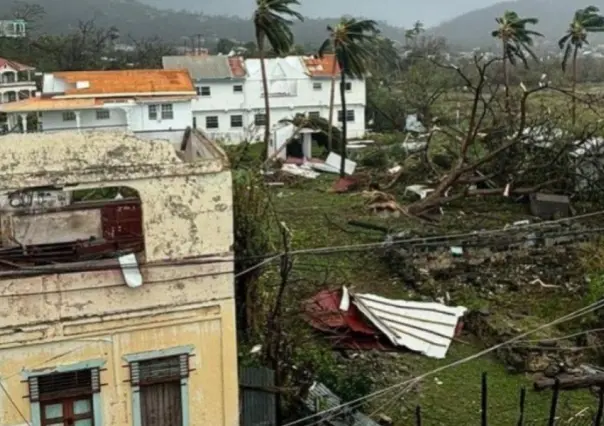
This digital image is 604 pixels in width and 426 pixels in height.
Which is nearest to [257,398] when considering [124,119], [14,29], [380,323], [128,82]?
[380,323]

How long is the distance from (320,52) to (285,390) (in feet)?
92.6

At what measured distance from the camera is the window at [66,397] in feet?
27.5

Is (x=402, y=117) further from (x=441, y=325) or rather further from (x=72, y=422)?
(x=72, y=422)

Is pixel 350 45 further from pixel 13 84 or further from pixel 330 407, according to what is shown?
pixel 330 407

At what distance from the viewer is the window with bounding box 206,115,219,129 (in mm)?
44438

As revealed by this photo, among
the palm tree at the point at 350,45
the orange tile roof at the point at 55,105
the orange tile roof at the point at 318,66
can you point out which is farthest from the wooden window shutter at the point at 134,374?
the orange tile roof at the point at 318,66

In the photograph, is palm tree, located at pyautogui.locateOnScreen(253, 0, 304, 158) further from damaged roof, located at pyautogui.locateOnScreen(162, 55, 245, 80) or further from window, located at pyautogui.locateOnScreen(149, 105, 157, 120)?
damaged roof, located at pyautogui.locateOnScreen(162, 55, 245, 80)

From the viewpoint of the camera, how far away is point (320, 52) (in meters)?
38.0

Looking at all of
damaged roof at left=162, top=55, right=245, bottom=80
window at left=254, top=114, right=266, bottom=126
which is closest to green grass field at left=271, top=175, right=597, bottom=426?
window at left=254, top=114, right=266, bottom=126

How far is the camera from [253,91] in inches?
1773

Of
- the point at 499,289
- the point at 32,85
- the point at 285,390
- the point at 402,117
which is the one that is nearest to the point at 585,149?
the point at 499,289

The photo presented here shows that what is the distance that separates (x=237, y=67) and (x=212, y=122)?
3295 millimetres

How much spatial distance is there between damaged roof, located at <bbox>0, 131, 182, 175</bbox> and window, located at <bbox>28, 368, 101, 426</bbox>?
211 cm

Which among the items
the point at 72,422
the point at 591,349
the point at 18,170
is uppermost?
the point at 18,170
